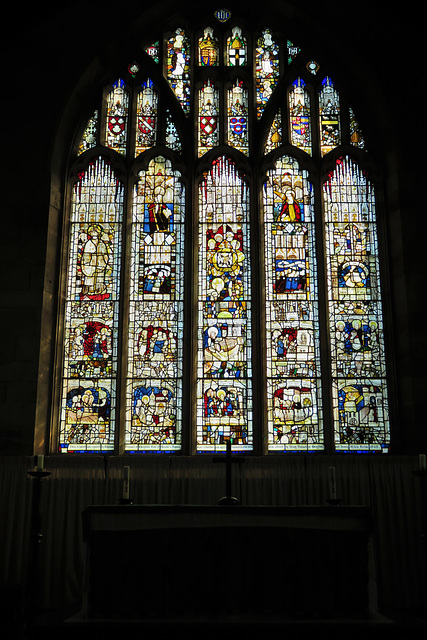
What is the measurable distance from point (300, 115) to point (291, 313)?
2957mm

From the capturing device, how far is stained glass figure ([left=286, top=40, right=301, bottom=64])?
10766mm

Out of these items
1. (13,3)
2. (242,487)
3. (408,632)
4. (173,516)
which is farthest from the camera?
(13,3)

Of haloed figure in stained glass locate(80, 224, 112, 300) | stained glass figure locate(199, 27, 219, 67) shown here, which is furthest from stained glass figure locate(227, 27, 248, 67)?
haloed figure in stained glass locate(80, 224, 112, 300)

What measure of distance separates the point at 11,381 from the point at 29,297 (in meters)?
1.05

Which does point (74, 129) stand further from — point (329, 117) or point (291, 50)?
point (329, 117)

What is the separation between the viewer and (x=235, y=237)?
995 cm

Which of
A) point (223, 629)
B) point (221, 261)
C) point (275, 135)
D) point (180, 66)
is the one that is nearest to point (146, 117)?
point (180, 66)

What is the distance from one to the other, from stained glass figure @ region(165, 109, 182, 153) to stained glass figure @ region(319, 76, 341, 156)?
198 cm

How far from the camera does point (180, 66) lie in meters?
10.8

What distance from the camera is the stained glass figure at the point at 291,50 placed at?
1077cm

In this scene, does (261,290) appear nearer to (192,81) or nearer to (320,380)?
(320,380)

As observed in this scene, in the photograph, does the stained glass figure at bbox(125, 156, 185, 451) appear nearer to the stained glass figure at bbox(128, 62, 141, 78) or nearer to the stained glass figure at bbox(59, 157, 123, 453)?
the stained glass figure at bbox(59, 157, 123, 453)

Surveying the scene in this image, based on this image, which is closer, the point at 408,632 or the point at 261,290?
the point at 408,632

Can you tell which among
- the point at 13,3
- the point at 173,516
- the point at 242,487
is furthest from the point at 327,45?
the point at 173,516
